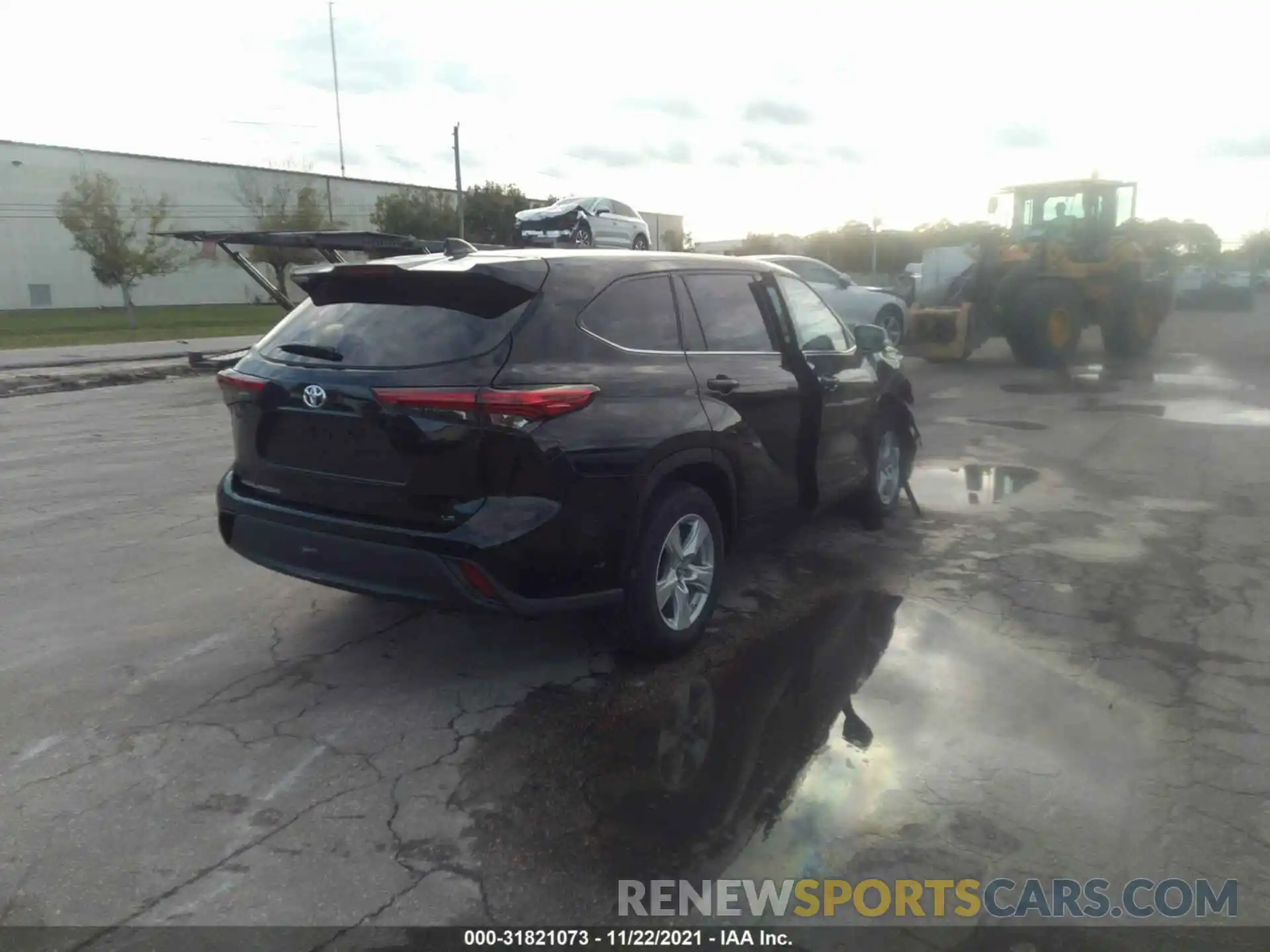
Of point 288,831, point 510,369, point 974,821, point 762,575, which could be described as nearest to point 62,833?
point 288,831

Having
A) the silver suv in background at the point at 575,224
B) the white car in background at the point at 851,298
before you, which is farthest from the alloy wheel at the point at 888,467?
the silver suv in background at the point at 575,224

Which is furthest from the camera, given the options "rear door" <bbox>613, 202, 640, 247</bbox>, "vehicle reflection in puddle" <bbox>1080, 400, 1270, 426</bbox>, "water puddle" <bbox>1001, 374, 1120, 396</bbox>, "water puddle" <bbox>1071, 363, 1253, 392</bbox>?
"rear door" <bbox>613, 202, 640, 247</bbox>

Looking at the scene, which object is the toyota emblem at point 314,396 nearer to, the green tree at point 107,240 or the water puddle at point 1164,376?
the water puddle at point 1164,376

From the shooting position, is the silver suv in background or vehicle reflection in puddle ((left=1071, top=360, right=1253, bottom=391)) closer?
vehicle reflection in puddle ((left=1071, top=360, right=1253, bottom=391))

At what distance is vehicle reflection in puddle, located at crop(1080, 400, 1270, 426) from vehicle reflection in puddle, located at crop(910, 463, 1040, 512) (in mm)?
4141

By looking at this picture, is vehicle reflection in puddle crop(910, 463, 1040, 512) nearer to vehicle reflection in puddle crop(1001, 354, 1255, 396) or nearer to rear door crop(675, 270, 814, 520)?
rear door crop(675, 270, 814, 520)

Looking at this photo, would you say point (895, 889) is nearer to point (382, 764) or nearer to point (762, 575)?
point (382, 764)

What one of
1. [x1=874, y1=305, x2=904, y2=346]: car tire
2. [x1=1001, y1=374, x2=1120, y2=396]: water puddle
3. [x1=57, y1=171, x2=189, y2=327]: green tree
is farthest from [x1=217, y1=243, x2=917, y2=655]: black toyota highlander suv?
[x1=57, y1=171, x2=189, y2=327]: green tree

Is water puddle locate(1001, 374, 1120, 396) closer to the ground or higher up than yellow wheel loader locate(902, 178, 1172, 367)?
closer to the ground

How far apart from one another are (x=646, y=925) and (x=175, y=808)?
5.44 feet

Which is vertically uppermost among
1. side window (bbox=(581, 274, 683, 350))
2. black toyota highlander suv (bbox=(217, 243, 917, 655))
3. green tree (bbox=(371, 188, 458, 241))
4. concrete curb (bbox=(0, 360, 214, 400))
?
green tree (bbox=(371, 188, 458, 241))

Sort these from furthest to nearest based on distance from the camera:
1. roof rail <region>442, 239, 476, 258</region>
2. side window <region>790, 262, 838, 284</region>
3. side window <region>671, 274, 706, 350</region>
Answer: side window <region>790, 262, 838, 284</region>, side window <region>671, 274, 706, 350</region>, roof rail <region>442, 239, 476, 258</region>

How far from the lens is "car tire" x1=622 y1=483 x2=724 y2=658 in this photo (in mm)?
4234

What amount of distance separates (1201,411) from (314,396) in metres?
11.7
